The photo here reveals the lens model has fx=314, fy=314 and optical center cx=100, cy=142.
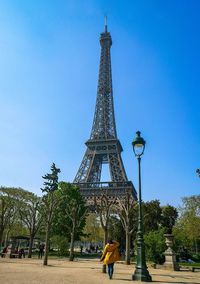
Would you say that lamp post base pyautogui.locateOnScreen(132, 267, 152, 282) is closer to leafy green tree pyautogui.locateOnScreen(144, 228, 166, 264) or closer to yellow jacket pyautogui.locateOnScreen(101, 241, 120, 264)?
yellow jacket pyautogui.locateOnScreen(101, 241, 120, 264)

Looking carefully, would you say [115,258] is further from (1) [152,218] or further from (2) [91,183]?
(2) [91,183]

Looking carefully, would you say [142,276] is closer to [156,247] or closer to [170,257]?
[170,257]

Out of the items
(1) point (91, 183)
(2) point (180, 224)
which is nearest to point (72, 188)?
(2) point (180, 224)

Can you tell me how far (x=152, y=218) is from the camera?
54594 mm

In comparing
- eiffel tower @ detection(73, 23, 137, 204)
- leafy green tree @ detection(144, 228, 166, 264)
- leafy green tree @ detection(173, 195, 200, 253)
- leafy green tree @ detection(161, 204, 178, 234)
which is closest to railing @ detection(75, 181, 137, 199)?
eiffel tower @ detection(73, 23, 137, 204)

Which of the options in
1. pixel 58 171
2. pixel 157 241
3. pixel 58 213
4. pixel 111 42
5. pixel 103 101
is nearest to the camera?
pixel 157 241

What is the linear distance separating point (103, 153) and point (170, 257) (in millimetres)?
62626

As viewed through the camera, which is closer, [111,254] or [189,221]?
[111,254]

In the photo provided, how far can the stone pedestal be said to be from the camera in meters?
22.0

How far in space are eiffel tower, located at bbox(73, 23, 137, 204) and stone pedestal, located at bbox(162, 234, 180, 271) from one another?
48785 millimetres

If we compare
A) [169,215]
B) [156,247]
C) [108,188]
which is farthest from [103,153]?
[156,247]

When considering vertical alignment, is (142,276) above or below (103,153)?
below

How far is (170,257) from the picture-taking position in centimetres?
2273

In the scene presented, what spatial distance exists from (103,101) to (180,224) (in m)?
50.0
